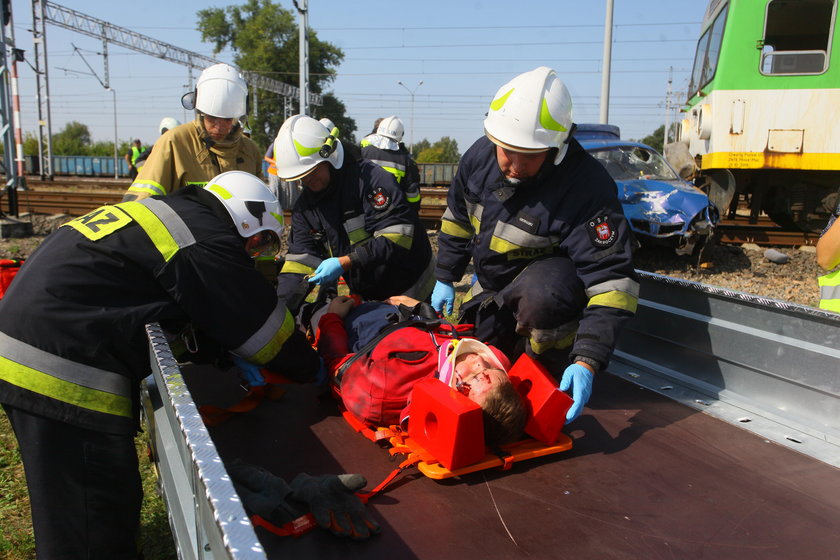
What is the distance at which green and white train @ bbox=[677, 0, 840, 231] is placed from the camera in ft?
25.8

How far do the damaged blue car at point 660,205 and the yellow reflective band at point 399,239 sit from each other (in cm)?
414

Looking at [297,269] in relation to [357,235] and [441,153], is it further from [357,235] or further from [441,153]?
[441,153]

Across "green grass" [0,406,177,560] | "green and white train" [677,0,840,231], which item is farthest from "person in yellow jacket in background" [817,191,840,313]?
"green and white train" [677,0,840,231]

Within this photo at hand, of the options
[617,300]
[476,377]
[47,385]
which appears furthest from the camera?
[617,300]

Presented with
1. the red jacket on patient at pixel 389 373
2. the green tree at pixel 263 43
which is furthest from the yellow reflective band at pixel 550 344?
the green tree at pixel 263 43

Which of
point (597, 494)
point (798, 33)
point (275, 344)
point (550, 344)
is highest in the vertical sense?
point (798, 33)

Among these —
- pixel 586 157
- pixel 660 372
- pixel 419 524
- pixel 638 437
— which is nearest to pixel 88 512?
pixel 419 524

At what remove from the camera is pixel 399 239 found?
3.57 m

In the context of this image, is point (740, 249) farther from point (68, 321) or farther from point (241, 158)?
point (68, 321)

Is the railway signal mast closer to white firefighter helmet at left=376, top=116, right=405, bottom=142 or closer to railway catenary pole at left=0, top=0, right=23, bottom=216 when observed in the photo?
railway catenary pole at left=0, top=0, right=23, bottom=216

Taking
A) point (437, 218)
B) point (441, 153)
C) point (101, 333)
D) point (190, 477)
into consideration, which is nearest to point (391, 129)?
point (437, 218)

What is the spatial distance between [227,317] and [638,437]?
5.76 feet

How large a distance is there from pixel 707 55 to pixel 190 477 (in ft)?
32.0

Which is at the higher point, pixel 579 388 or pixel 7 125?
pixel 7 125
